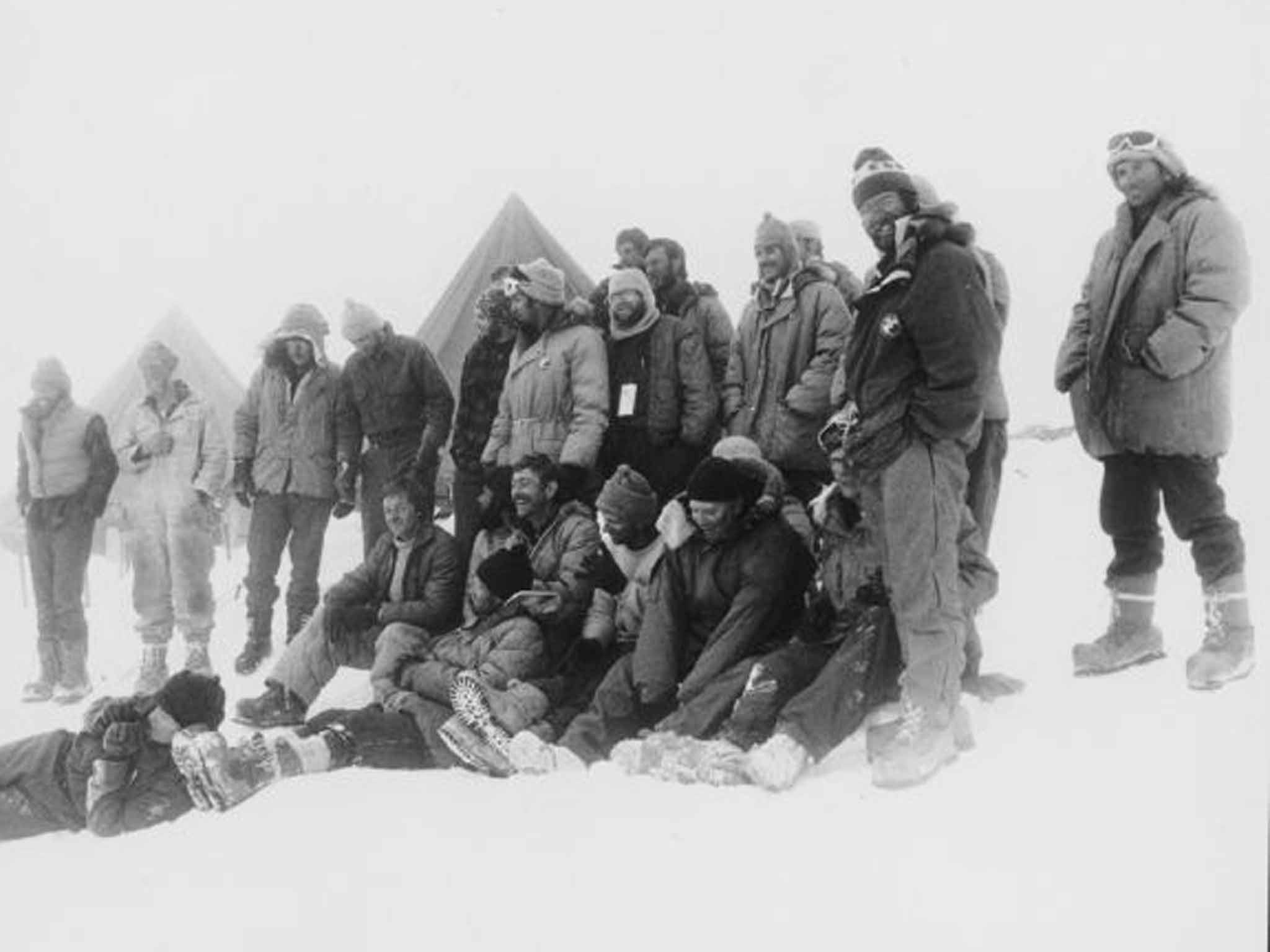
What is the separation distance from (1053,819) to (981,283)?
1269 mm

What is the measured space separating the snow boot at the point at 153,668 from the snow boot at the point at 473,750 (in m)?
2.16

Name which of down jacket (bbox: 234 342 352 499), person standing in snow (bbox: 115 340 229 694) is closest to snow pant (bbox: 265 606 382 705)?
down jacket (bbox: 234 342 352 499)

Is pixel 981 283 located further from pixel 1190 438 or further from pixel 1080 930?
pixel 1080 930

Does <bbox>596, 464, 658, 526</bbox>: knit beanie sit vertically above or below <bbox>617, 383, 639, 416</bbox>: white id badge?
below

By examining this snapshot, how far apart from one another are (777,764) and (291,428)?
303cm

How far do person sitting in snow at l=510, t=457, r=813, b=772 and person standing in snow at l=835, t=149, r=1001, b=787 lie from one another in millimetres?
498

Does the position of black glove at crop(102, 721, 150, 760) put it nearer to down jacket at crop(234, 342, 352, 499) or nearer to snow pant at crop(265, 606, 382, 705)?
snow pant at crop(265, 606, 382, 705)

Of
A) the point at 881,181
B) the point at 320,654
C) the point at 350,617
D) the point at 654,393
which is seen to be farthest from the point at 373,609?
the point at 881,181

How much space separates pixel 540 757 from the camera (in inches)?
134

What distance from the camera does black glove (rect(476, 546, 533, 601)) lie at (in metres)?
4.10

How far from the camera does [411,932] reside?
8.52 ft

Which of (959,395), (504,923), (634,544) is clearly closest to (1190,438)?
(959,395)

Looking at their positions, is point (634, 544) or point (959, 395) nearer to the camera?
point (959, 395)

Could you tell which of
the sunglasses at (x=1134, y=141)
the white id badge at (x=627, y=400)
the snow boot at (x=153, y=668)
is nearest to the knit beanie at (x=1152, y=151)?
the sunglasses at (x=1134, y=141)
